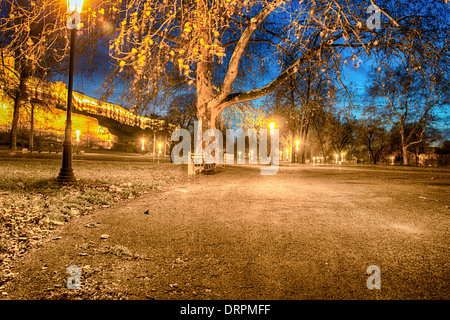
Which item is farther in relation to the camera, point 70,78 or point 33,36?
point 70,78

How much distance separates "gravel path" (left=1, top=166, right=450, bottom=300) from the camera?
6.96 ft

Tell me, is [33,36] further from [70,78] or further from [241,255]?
[241,255]

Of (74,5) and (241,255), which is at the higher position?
(74,5)

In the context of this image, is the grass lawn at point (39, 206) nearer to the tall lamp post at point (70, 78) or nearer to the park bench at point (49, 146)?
the tall lamp post at point (70, 78)

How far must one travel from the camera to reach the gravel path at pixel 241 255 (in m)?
2.12

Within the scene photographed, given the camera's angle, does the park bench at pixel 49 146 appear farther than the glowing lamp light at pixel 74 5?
Yes

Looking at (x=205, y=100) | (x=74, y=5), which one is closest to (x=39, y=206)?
(x=74, y=5)

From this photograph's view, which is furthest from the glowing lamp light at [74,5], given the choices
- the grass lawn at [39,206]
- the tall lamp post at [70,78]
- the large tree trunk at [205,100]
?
the large tree trunk at [205,100]

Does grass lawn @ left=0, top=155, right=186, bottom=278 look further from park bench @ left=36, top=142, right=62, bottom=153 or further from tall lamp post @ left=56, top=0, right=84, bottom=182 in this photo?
park bench @ left=36, top=142, right=62, bottom=153

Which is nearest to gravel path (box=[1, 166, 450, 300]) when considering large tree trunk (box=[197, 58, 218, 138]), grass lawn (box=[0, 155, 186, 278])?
grass lawn (box=[0, 155, 186, 278])

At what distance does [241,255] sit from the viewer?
9.36ft
